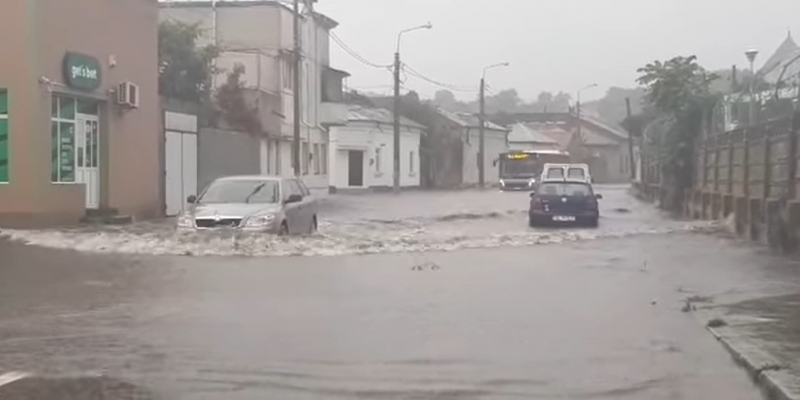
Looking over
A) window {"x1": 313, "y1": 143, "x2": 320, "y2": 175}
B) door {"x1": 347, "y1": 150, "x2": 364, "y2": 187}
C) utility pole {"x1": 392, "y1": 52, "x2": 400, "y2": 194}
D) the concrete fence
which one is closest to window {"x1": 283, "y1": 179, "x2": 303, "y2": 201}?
the concrete fence

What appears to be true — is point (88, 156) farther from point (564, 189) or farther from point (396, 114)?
point (396, 114)

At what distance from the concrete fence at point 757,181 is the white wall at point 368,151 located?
38349 mm

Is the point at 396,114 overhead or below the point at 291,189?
overhead

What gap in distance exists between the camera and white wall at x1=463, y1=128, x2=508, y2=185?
9410 centimetres

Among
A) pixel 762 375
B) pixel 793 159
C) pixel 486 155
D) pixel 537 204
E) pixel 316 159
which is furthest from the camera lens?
pixel 486 155

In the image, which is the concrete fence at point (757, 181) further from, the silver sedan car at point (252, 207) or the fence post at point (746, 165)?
the silver sedan car at point (252, 207)

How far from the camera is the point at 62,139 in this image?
27531 millimetres

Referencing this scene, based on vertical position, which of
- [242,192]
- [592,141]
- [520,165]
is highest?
[592,141]

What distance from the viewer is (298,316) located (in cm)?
1310

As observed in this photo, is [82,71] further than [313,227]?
Yes

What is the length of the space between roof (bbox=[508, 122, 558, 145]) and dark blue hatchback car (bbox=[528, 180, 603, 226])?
74598 mm

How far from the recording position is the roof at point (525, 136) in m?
110

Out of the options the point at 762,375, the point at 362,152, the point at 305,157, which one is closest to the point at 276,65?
the point at 305,157

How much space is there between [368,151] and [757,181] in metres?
49.1
